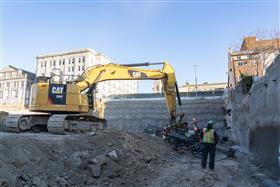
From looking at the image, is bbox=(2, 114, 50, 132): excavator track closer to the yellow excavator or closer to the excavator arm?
the yellow excavator

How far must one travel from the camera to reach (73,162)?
767 cm

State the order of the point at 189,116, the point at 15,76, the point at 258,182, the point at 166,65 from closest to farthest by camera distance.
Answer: the point at 258,182, the point at 166,65, the point at 189,116, the point at 15,76

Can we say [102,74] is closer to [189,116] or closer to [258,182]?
[258,182]

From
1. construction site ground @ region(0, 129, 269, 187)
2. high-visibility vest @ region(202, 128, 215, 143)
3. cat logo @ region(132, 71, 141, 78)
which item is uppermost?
cat logo @ region(132, 71, 141, 78)

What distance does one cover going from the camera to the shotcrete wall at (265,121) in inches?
335

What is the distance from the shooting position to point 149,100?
30.2 meters

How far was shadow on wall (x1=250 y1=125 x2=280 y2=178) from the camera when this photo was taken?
330 inches

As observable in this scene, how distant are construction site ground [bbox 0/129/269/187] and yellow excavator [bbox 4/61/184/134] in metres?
1.98

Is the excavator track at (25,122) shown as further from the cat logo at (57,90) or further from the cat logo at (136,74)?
the cat logo at (136,74)

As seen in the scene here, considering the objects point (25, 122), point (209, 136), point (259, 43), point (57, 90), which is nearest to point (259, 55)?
point (259, 43)

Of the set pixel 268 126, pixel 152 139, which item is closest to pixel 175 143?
pixel 152 139

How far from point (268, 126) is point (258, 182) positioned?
6.58 feet

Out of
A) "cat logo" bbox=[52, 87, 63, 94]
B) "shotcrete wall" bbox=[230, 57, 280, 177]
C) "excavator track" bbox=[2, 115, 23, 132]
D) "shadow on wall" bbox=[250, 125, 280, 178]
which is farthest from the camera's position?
"cat logo" bbox=[52, 87, 63, 94]

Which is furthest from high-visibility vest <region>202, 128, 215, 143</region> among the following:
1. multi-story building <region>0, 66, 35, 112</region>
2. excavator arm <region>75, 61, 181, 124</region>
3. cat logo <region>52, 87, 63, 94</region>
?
multi-story building <region>0, 66, 35, 112</region>
